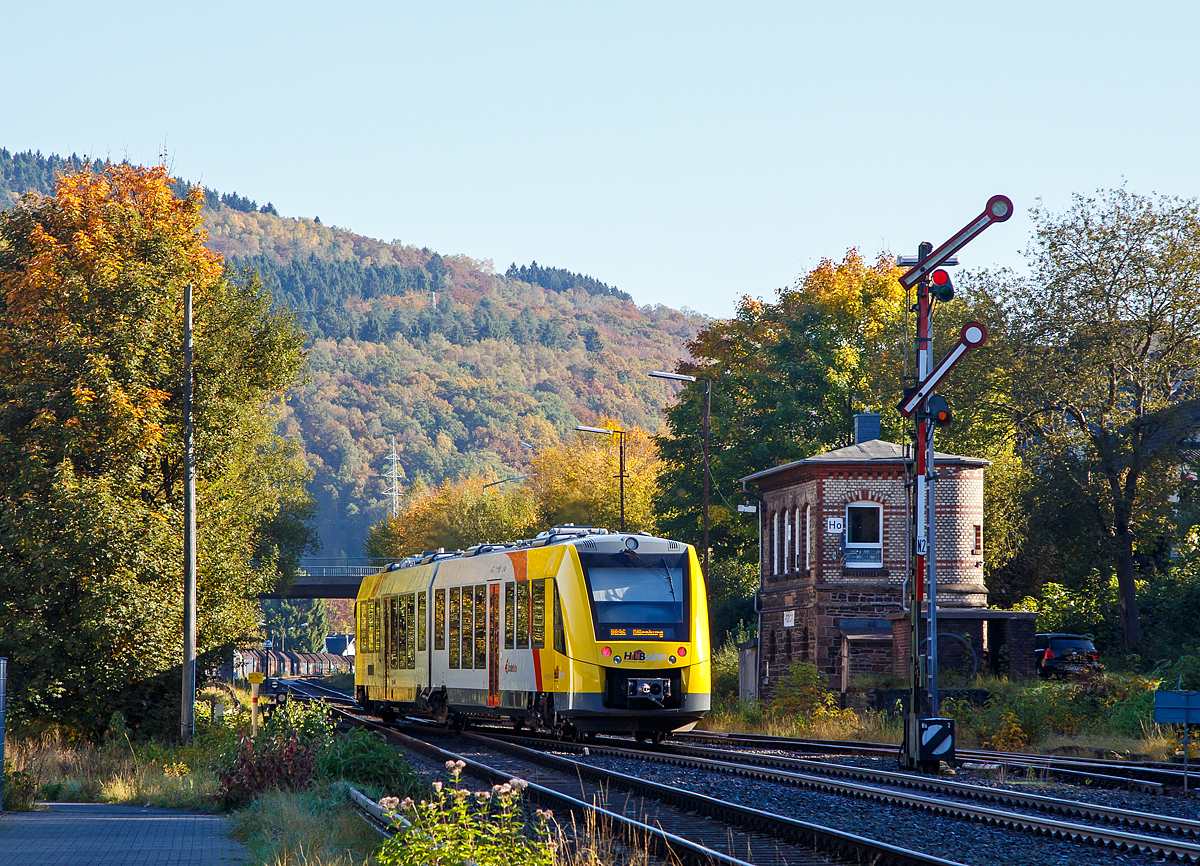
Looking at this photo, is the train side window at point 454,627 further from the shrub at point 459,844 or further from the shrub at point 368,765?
the shrub at point 459,844

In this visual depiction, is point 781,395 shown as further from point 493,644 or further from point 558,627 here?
point 558,627

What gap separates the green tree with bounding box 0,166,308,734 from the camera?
26406mm

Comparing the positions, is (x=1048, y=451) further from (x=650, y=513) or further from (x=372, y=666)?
(x=650, y=513)

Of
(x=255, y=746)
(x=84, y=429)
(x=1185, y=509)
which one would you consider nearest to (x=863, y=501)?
(x=1185, y=509)

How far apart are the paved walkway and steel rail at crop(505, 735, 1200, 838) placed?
6875 millimetres

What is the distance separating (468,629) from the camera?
86.3 feet

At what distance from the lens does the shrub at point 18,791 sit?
1566cm

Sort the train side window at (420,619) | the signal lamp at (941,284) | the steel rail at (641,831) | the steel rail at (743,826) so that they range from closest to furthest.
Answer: the steel rail at (641,831)
the steel rail at (743,826)
the signal lamp at (941,284)
the train side window at (420,619)

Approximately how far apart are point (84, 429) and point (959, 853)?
21093mm

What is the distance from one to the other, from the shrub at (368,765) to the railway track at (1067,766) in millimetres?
7658

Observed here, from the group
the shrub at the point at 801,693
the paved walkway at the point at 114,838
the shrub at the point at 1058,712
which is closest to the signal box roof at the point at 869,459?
the shrub at the point at 801,693

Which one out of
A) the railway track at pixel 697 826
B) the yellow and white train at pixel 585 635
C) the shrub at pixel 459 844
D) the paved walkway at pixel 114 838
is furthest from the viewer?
the yellow and white train at pixel 585 635

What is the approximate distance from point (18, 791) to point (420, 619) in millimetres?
13637

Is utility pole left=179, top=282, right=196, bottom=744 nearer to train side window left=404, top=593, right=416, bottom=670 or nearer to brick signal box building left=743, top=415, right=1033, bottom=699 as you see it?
train side window left=404, top=593, right=416, bottom=670
